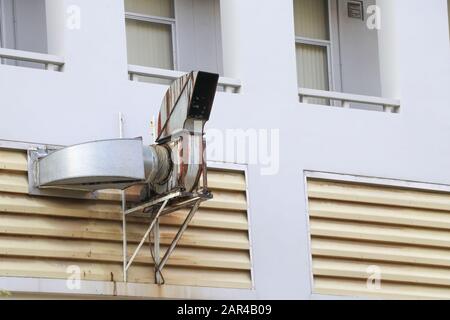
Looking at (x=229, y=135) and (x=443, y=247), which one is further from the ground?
(x=229, y=135)

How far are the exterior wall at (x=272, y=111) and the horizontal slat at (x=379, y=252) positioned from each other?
12.6 inches

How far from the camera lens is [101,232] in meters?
19.0

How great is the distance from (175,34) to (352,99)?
7.86ft

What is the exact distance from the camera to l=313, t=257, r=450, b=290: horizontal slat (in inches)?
811

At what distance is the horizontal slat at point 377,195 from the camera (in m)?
20.8

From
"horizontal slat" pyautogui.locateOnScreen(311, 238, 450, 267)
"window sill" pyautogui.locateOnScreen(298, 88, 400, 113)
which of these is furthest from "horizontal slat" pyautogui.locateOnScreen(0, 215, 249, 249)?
"window sill" pyautogui.locateOnScreen(298, 88, 400, 113)

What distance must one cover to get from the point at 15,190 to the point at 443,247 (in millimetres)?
5822

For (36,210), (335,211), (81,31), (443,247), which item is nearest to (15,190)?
(36,210)

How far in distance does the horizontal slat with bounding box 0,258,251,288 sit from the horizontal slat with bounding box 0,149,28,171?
3.24 ft

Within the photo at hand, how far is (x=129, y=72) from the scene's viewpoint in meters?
20.0

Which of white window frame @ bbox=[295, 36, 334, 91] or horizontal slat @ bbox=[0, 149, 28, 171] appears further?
white window frame @ bbox=[295, 36, 334, 91]

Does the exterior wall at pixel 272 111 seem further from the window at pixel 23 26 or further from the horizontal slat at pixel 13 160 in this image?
the window at pixel 23 26

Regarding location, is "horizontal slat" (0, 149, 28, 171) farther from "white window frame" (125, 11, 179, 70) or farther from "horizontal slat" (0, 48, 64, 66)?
"white window frame" (125, 11, 179, 70)
